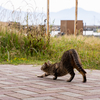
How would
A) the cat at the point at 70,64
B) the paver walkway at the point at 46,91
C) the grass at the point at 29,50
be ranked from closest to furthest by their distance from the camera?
1. the paver walkway at the point at 46,91
2. the cat at the point at 70,64
3. the grass at the point at 29,50

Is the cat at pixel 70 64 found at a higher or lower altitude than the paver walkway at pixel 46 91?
higher

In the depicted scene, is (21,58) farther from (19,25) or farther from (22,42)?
(19,25)

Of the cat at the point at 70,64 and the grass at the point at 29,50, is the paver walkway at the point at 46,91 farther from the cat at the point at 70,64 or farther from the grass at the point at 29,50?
the grass at the point at 29,50

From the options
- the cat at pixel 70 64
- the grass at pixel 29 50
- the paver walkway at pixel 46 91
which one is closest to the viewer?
the paver walkway at pixel 46 91

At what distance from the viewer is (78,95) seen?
3162mm

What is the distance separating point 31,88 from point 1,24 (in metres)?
6.18

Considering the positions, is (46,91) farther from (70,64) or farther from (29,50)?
(29,50)

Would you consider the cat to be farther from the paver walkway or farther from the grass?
the grass

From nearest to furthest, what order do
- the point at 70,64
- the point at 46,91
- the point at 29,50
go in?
the point at 46,91 < the point at 70,64 < the point at 29,50

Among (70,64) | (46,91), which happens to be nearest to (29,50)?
(70,64)

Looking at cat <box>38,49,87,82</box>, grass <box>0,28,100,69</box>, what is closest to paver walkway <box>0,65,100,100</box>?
cat <box>38,49,87,82</box>

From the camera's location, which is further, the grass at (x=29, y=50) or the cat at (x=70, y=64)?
the grass at (x=29, y=50)

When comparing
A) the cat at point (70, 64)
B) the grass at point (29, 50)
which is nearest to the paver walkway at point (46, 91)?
the cat at point (70, 64)

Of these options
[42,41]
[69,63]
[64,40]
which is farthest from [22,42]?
[69,63]
